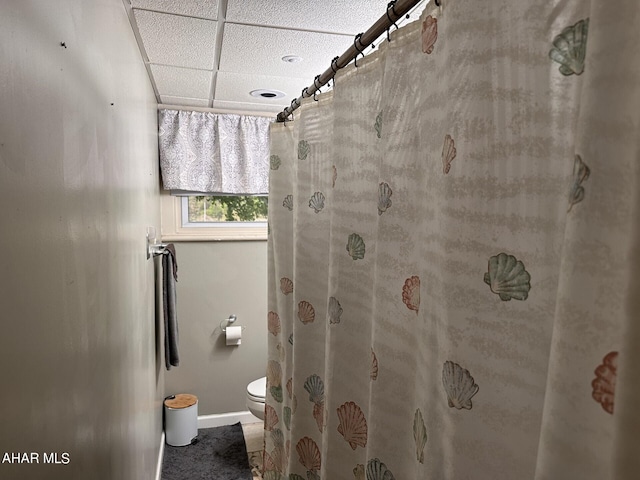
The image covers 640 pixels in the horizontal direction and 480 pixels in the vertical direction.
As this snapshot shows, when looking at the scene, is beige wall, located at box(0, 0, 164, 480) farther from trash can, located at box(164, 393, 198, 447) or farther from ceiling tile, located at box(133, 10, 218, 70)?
trash can, located at box(164, 393, 198, 447)

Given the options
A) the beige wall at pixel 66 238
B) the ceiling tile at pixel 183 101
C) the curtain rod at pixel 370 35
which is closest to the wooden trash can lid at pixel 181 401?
the beige wall at pixel 66 238

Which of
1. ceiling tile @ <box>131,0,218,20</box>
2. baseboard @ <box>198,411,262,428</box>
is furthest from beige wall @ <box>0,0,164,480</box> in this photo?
baseboard @ <box>198,411,262,428</box>

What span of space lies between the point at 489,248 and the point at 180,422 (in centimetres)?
258

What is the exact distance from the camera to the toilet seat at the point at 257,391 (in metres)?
2.63

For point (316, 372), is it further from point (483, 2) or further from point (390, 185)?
point (483, 2)

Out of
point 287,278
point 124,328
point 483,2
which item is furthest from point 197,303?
point 483,2

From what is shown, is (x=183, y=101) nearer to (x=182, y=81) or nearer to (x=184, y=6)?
(x=182, y=81)

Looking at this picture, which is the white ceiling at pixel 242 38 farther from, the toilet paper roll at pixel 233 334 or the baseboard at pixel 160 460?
the baseboard at pixel 160 460

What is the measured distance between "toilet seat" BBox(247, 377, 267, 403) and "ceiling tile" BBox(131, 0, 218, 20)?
2.01 m

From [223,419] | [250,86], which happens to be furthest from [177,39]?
[223,419]

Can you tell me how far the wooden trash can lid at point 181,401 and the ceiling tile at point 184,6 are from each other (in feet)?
7.41

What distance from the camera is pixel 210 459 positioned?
2.58 m

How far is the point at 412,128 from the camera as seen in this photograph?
90cm

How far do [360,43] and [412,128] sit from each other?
34cm
